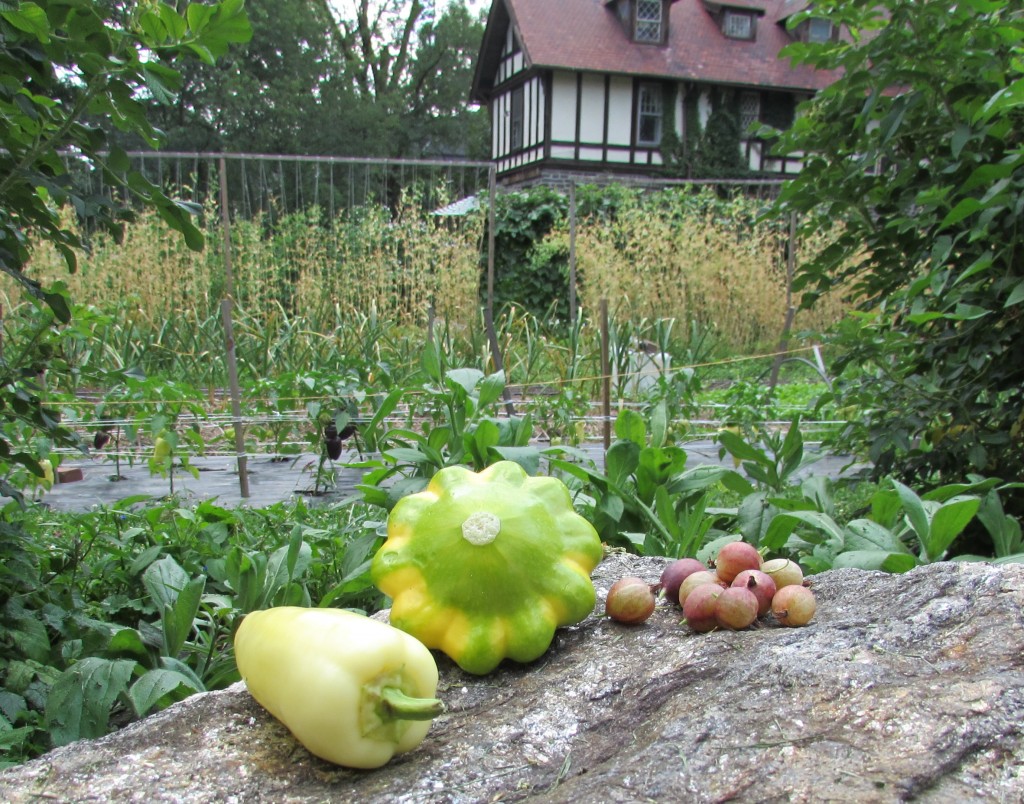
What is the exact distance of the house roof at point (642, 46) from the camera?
70.8 feet

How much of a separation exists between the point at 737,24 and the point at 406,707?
26.9 meters

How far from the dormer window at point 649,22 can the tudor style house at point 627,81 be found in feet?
0.09

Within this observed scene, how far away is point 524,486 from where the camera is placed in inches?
53.5

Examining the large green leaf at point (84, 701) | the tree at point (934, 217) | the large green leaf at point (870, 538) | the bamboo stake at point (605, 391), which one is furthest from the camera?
the bamboo stake at point (605, 391)

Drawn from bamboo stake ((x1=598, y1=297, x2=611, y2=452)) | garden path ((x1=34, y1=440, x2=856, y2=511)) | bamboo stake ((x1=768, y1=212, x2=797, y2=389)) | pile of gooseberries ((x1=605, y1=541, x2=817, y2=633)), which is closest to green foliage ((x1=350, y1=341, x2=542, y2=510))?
pile of gooseberries ((x1=605, y1=541, x2=817, y2=633))

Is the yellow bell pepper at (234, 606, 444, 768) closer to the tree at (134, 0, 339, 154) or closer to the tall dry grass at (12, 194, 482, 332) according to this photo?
the tall dry grass at (12, 194, 482, 332)

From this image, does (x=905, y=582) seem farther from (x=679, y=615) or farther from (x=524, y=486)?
(x=524, y=486)

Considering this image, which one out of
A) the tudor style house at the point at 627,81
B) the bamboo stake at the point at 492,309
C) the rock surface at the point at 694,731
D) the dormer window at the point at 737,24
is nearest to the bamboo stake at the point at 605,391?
the bamboo stake at the point at 492,309

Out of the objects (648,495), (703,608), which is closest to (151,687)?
(703,608)

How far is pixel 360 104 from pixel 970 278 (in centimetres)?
3324

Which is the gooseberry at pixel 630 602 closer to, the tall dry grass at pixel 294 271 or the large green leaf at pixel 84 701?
the large green leaf at pixel 84 701

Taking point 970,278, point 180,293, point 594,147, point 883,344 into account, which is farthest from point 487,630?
point 594,147

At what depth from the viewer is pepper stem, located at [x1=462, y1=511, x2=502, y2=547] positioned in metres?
1.20

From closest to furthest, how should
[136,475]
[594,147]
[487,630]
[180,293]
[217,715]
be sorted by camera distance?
[217,715] → [487,630] → [136,475] → [180,293] → [594,147]
